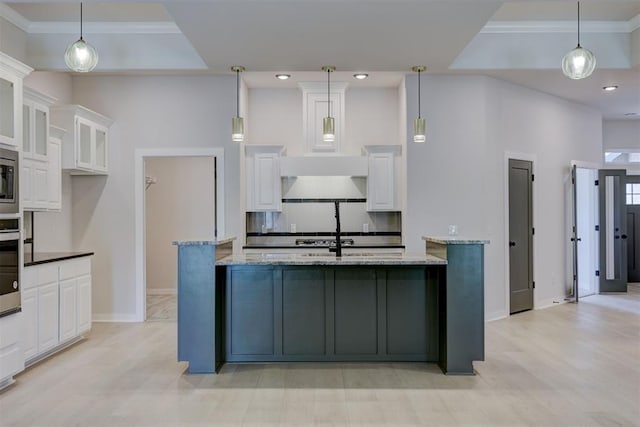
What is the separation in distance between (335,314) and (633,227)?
7.29 meters

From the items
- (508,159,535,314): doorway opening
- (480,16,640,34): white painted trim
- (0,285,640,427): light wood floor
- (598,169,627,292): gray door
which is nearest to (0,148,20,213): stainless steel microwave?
(0,285,640,427): light wood floor

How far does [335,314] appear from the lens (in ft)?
13.6

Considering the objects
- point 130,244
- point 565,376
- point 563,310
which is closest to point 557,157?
point 563,310

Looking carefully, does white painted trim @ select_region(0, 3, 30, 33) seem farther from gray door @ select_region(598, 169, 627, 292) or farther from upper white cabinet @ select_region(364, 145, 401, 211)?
gray door @ select_region(598, 169, 627, 292)

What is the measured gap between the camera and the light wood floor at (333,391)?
10.1 ft

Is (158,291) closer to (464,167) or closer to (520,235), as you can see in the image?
(464,167)

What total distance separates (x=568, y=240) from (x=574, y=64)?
4.03 metres

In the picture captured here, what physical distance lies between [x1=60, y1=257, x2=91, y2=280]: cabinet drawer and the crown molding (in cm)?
237

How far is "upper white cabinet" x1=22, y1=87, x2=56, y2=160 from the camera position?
425cm

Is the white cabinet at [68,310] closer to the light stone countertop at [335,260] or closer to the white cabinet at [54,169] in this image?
the white cabinet at [54,169]

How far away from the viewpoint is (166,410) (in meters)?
3.20

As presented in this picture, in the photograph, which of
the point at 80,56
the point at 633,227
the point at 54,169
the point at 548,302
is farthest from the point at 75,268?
the point at 633,227

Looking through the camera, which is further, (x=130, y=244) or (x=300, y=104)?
(x=300, y=104)

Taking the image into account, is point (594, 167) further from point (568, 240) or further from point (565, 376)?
point (565, 376)
